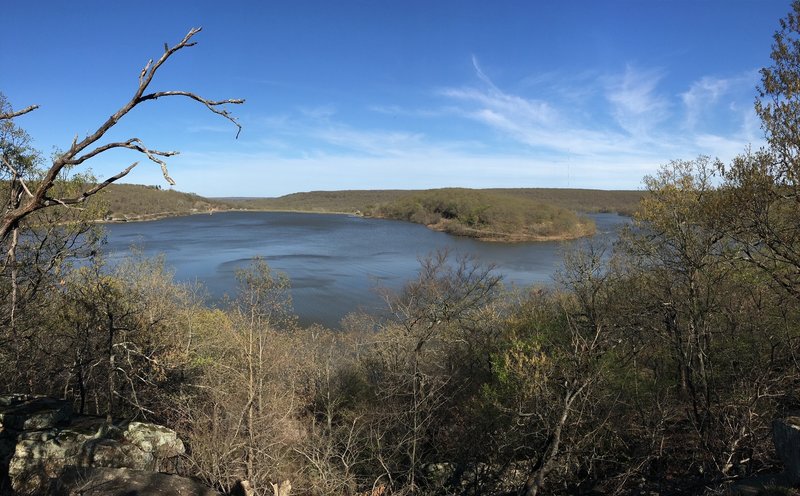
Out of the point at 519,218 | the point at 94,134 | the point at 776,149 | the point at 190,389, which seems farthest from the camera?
the point at 519,218

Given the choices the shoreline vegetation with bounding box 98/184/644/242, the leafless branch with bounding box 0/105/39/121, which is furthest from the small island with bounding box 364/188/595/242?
the leafless branch with bounding box 0/105/39/121

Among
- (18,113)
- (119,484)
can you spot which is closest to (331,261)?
(119,484)

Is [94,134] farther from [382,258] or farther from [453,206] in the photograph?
[453,206]

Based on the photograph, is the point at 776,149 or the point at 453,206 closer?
the point at 776,149

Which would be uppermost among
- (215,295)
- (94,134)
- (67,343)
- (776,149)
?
(776,149)

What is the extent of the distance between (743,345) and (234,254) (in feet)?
166

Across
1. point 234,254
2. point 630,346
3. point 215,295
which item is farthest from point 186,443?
point 234,254

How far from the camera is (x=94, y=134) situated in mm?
2812

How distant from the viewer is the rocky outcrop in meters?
5.71

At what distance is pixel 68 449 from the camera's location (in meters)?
6.92

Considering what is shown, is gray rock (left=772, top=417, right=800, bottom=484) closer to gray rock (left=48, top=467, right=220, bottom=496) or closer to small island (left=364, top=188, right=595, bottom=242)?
gray rock (left=48, top=467, right=220, bottom=496)

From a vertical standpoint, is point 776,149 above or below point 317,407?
above

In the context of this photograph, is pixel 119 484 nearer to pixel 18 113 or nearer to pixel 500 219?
pixel 18 113

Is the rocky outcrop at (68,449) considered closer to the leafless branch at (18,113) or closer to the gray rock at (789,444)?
the leafless branch at (18,113)
